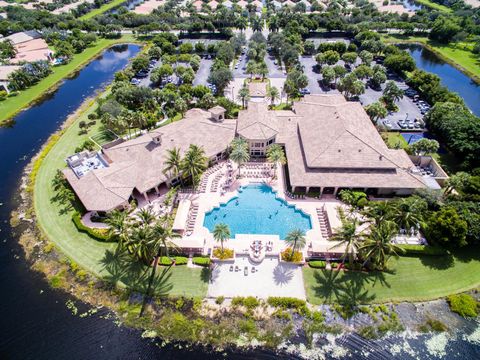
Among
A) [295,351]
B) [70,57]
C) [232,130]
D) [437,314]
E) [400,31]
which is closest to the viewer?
[295,351]

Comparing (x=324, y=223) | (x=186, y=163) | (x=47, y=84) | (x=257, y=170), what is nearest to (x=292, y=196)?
(x=324, y=223)

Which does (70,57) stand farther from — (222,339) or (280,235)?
(222,339)

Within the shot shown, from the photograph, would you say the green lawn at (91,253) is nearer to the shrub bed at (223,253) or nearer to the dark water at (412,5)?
the shrub bed at (223,253)

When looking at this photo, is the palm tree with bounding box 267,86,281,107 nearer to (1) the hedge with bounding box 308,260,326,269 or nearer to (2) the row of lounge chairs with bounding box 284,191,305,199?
(2) the row of lounge chairs with bounding box 284,191,305,199

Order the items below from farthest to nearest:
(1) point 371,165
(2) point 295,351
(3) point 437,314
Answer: (1) point 371,165 → (3) point 437,314 → (2) point 295,351

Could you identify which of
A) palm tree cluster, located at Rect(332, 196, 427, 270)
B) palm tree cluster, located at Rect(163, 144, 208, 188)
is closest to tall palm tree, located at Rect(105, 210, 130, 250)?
palm tree cluster, located at Rect(163, 144, 208, 188)

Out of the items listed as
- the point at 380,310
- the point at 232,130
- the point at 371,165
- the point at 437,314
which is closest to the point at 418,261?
the point at 437,314
